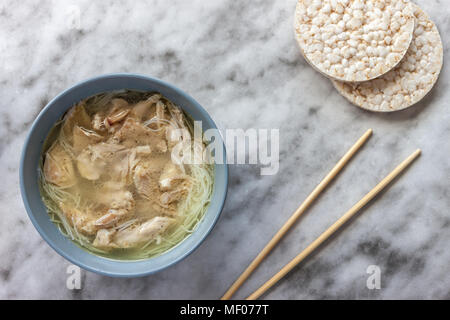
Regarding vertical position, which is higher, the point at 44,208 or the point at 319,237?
the point at 44,208

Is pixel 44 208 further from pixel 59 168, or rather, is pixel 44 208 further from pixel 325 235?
pixel 325 235

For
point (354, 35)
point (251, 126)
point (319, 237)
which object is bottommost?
point (319, 237)

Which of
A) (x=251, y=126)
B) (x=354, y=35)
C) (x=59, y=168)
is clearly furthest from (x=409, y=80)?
(x=59, y=168)

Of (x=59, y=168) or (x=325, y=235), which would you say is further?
(x=325, y=235)

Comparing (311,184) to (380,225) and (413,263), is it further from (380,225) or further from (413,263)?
(413,263)

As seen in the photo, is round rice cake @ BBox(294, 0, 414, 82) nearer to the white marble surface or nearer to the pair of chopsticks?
the white marble surface

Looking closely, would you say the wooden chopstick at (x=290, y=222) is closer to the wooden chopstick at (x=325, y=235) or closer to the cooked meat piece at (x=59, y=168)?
the wooden chopstick at (x=325, y=235)

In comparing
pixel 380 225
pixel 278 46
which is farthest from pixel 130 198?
pixel 380 225

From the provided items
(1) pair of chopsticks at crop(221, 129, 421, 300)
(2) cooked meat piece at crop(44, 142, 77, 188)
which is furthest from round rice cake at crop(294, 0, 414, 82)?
(2) cooked meat piece at crop(44, 142, 77, 188)
